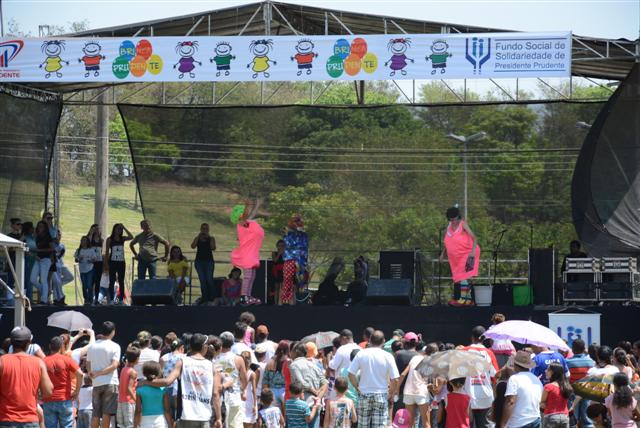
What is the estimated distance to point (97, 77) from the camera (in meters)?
17.4

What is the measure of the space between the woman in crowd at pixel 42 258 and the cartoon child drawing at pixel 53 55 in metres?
3.16

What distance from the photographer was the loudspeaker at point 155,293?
62.5 ft

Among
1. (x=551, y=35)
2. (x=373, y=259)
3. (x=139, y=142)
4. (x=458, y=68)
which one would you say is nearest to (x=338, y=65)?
(x=458, y=68)

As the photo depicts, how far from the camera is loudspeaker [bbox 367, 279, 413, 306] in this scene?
60.3 feet

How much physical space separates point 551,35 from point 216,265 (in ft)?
27.7

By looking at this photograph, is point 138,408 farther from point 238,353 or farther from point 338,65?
point 338,65

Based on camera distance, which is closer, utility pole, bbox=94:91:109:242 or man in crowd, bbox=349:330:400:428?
man in crowd, bbox=349:330:400:428

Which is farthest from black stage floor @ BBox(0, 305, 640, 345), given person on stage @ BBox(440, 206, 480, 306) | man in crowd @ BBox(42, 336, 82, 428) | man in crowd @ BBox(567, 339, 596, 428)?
man in crowd @ BBox(42, 336, 82, 428)

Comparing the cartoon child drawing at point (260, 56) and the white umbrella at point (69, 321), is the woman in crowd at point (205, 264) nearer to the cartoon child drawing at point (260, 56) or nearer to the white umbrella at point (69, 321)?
the cartoon child drawing at point (260, 56)

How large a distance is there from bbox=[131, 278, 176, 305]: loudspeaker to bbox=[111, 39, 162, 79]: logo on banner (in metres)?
3.71

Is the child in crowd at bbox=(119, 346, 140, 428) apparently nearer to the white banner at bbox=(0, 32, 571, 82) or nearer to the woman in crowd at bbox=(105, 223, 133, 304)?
the white banner at bbox=(0, 32, 571, 82)

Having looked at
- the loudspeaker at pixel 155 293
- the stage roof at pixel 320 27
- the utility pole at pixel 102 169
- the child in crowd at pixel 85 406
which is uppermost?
the stage roof at pixel 320 27

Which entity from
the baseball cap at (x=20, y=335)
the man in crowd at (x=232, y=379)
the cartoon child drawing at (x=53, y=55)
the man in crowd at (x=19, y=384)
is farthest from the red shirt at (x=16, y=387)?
the cartoon child drawing at (x=53, y=55)

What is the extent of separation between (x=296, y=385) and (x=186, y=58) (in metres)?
7.36
